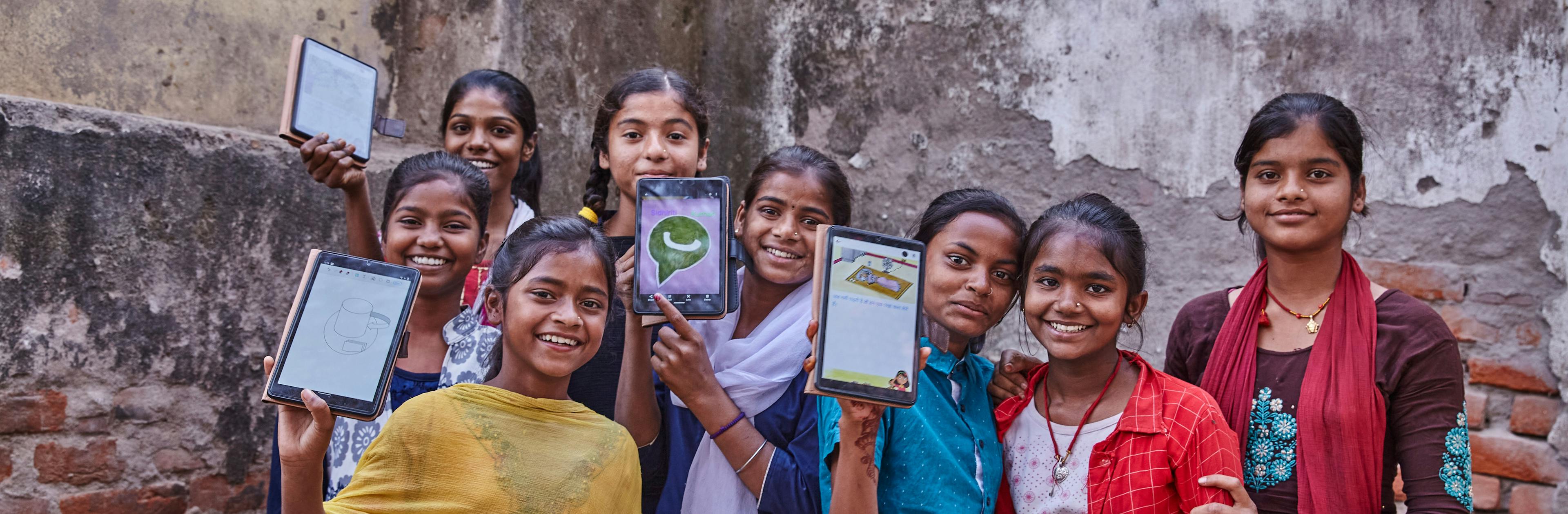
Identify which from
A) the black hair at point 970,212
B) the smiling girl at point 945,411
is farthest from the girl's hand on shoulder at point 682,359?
the black hair at point 970,212

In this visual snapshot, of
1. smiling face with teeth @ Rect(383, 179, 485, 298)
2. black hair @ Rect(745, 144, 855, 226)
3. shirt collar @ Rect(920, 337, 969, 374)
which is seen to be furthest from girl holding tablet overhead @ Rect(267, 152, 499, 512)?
shirt collar @ Rect(920, 337, 969, 374)

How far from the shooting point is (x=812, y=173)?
2.40 m

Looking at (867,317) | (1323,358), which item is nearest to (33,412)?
(867,317)

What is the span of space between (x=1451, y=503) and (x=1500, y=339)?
5.18ft

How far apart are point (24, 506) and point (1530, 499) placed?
4676mm

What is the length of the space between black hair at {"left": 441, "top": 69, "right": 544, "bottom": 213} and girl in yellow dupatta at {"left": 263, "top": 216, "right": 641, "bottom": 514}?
99cm

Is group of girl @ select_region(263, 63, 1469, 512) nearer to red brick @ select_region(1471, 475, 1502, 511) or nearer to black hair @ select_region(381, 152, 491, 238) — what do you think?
black hair @ select_region(381, 152, 491, 238)

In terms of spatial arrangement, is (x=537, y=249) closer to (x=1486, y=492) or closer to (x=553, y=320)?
(x=553, y=320)

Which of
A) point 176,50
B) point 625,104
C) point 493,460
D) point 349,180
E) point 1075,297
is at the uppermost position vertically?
point 176,50

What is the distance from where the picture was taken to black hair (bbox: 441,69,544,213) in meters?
3.09

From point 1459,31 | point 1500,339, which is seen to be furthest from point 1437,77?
point 1500,339

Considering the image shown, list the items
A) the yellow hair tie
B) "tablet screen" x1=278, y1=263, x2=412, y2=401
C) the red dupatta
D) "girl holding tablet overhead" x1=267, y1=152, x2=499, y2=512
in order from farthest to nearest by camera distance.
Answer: the yellow hair tie, "girl holding tablet overhead" x1=267, y1=152, x2=499, y2=512, the red dupatta, "tablet screen" x1=278, y1=263, x2=412, y2=401

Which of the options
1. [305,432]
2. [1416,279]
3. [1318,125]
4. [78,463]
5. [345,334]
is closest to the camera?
[305,432]

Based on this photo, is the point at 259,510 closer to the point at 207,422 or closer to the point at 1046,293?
the point at 207,422
